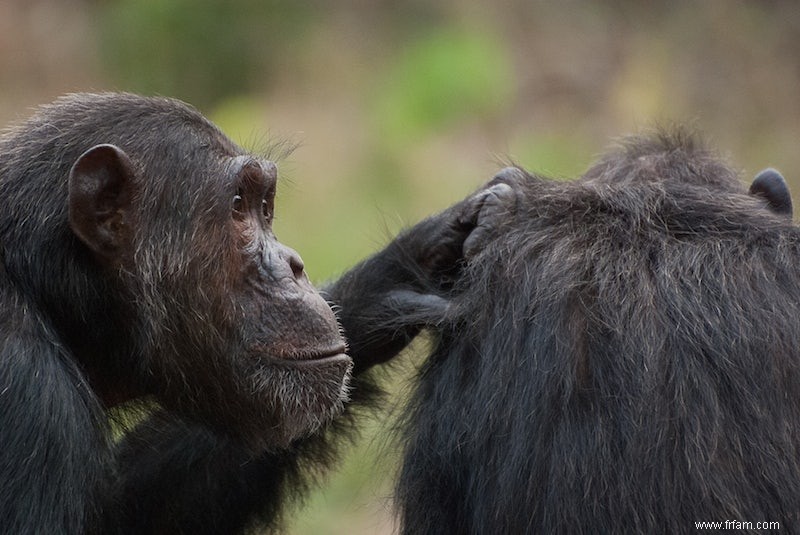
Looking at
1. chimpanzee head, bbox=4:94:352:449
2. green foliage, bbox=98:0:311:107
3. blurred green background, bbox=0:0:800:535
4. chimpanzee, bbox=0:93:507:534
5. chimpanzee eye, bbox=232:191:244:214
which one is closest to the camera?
chimpanzee, bbox=0:93:507:534

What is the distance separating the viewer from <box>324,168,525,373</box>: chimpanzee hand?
443 centimetres

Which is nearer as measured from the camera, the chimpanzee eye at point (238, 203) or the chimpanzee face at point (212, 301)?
the chimpanzee face at point (212, 301)

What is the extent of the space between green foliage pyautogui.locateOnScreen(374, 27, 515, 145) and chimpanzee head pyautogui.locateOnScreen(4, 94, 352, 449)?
26.8 feet

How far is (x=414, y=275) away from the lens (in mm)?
4637

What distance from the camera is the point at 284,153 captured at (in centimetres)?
525

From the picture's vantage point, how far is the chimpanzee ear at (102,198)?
417cm

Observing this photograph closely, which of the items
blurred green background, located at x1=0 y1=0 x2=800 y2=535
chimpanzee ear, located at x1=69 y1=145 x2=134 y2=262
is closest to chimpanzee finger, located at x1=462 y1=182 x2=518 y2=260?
chimpanzee ear, located at x1=69 y1=145 x2=134 y2=262

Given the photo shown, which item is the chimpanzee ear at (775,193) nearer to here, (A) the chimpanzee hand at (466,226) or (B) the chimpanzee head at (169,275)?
(A) the chimpanzee hand at (466,226)

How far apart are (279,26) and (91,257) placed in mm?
10442

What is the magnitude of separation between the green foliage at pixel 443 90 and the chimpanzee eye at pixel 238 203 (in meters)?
8.05

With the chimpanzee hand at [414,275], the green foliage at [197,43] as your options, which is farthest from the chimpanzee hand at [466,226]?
the green foliage at [197,43]

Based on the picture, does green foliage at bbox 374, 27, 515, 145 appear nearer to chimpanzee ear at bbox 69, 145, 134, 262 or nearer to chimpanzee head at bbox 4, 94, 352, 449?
chimpanzee head at bbox 4, 94, 352, 449

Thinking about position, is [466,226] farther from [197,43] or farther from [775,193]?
[197,43]

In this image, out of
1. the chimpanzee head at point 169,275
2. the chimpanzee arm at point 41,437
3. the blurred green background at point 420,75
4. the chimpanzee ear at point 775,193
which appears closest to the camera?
the chimpanzee arm at point 41,437
